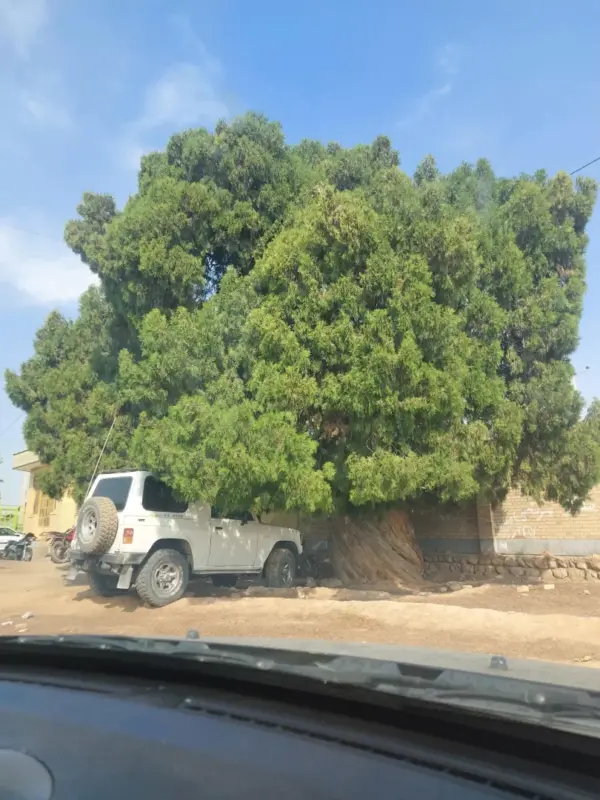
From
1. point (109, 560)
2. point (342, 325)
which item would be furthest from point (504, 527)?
point (109, 560)

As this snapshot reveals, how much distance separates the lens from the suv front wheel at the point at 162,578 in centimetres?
1038

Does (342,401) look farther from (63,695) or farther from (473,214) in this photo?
(63,695)

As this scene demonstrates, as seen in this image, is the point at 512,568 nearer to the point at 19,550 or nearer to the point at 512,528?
the point at 512,528

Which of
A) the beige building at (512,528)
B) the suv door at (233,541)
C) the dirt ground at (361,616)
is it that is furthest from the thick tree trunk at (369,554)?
the beige building at (512,528)

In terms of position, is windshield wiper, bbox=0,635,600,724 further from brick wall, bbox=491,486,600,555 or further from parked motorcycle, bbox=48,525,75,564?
parked motorcycle, bbox=48,525,75,564

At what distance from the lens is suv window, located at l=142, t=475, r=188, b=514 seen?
10.8 metres

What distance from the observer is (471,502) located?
15664 mm

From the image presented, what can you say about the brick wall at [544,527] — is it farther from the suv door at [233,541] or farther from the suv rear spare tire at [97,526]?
the suv rear spare tire at [97,526]

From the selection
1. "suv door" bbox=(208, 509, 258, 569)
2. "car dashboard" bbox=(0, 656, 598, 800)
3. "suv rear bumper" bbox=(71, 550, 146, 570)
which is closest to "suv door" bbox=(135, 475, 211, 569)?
"suv door" bbox=(208, 509, 258, 569)

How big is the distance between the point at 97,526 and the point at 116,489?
117cm

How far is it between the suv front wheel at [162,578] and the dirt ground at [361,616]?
241 mm

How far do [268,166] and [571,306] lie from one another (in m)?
6.85

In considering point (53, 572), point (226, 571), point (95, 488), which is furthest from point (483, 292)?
point (53, 572)

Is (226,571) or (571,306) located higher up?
(571,306)
